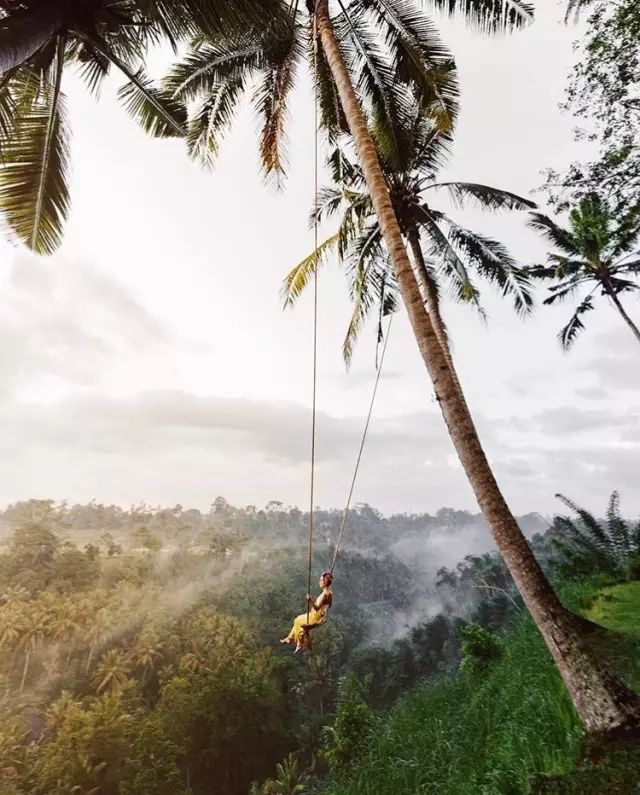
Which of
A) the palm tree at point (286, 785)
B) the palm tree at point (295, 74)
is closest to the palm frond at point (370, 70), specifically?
the palm tree at point (295, 74)

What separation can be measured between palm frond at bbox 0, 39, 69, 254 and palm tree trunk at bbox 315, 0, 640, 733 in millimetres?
3316

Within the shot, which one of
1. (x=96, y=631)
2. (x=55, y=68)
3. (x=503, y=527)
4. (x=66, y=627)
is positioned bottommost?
(x=96, y=631)

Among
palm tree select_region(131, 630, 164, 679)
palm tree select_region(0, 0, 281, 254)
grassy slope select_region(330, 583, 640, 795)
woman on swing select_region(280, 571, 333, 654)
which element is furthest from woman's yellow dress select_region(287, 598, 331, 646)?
palm tree select_region(131, 630, 164, 679)

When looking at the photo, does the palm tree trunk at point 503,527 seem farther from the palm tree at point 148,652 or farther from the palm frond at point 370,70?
the palm tree at point 148,652

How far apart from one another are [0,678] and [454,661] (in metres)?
24.2

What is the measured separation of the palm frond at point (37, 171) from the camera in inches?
194

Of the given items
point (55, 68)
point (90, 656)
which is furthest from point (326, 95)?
point (90, 656)

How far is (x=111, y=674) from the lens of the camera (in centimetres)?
2439

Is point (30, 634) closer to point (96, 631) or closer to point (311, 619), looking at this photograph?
point (96, 631)

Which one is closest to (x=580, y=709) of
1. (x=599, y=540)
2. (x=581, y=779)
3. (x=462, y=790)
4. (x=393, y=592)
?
(x=581, y=779)

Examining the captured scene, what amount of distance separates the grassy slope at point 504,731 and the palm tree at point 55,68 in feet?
19.9

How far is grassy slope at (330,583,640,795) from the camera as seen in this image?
3709mm

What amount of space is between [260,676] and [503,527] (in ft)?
84.0

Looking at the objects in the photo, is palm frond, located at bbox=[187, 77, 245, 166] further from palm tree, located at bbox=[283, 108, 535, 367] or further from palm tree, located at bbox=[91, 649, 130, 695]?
palm tree, located at bbox=[91, 649, 130, 695]
